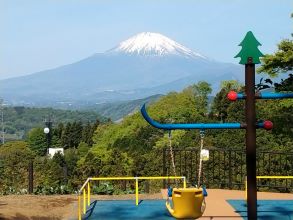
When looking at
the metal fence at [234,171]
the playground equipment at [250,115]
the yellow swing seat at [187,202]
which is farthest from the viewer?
the metal fence at [234,171]

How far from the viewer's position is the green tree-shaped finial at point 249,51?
23.8ft

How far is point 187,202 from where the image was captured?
787 cm

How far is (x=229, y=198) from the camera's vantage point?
46.9 feet

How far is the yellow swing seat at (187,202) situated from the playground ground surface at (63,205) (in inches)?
138

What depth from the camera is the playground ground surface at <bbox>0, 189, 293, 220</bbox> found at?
1212 cm

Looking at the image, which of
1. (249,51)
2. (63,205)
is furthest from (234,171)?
(249,51)

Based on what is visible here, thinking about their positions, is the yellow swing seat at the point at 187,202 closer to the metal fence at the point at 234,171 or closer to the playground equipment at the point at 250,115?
the playground equipment at the point at 250,115

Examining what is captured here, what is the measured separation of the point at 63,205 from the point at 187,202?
21.6 feet

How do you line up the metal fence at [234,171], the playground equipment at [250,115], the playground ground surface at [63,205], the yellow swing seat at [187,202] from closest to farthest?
the playground equipment at [250,115] → the yellow swing seat at [187,202] → the playground ground surface at [63,205] → the metal fence at [234,171]

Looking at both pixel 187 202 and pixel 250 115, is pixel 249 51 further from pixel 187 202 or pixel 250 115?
pixel 187 202

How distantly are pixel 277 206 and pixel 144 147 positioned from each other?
57.7 m

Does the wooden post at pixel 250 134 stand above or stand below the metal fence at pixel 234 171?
above

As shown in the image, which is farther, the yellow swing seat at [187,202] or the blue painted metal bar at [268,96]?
the yellow swing seat at [187,202]

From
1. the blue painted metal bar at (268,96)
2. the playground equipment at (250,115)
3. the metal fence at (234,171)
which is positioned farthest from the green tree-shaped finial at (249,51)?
the metal fence at (234,171)
